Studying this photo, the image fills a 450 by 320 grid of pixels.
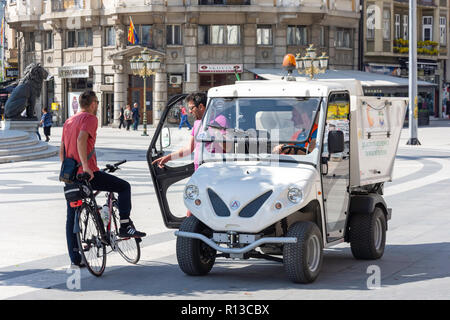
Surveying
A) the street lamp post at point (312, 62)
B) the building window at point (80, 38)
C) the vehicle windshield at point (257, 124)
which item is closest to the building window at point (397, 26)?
the street lamp post at point (312, 62)

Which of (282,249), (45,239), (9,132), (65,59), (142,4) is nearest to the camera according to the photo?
(282,249)

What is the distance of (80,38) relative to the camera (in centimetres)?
5466

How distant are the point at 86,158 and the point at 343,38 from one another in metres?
49.0

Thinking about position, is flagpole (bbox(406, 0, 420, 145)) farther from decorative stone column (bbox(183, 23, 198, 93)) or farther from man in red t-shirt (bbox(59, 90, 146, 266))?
man in red t-shirt (bbox(59, 90, 146, 266))

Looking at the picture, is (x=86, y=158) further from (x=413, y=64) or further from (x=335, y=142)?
(x=413, y=64)

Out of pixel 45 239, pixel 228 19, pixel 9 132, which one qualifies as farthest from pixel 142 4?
pixel 45 239

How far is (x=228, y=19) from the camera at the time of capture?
51.2 metres

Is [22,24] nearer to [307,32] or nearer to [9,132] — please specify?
[307,32]

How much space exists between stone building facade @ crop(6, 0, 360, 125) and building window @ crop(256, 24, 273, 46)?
0.19 feet

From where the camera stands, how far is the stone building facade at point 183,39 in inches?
2004

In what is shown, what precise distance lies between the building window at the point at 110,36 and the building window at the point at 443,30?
25.8 metres

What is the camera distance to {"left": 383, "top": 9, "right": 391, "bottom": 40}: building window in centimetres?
5941

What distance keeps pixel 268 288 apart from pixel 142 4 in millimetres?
44213

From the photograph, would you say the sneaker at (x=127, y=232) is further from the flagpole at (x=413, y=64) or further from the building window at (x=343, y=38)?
the building window at (x=343, y=38)
